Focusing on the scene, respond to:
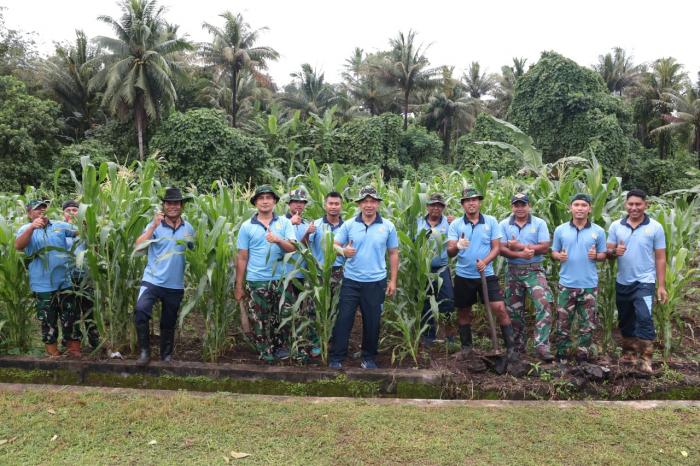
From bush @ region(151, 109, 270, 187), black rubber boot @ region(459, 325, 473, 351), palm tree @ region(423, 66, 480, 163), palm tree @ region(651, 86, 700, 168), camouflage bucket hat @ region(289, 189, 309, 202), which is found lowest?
black rubber boot @ region(459, 325, 473, 351)

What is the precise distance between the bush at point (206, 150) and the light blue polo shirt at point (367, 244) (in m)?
15.9

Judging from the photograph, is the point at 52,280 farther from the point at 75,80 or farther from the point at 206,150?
the point at 75,80

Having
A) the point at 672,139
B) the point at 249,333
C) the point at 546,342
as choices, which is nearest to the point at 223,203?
the point at 249,333

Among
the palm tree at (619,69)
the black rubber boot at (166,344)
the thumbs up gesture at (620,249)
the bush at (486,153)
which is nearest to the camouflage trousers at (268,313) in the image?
the black rubber boot at (166,344)

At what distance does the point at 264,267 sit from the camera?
4309mm

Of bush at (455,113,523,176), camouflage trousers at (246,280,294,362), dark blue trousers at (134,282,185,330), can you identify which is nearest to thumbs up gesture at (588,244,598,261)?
camouflage trousers at (246,280,294,362)

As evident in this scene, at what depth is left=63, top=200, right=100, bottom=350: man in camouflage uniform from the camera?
4.36 m

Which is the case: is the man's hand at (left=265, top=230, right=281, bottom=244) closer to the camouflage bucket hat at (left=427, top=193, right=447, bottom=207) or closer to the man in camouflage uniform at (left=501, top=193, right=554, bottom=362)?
the camouflage bucket hat at (left=427, top=193, right=447, bottom=207)

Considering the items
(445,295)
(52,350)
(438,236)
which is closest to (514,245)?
(438,236)

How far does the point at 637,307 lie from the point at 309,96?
106 feet

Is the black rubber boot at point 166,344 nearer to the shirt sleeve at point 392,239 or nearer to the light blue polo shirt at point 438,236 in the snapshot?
the shirt sleeve at point 392,239

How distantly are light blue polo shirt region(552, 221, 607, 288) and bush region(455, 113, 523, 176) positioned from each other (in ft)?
61.5

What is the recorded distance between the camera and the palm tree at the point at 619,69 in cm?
3662

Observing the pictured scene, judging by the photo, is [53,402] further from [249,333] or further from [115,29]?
[115,29]
